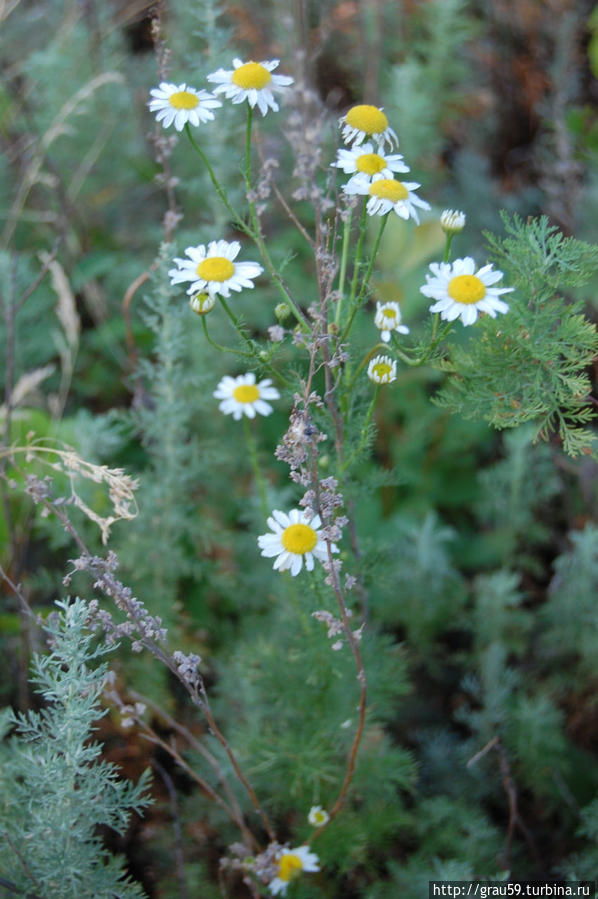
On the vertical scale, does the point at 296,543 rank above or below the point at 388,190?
below

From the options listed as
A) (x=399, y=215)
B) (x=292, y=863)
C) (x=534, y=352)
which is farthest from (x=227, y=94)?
(x=292, y=863)

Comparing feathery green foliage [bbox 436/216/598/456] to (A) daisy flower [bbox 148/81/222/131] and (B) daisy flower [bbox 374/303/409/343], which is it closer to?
(B) daisy flower [bbox 374/303/409/343]

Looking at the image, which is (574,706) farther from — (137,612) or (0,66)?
(0,66)

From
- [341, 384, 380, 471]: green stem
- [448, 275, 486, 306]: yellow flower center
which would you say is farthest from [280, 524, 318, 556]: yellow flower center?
[448, 275, 486, 306]: yellow flower center

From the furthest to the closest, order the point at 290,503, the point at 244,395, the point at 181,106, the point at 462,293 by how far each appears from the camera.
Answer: the point at 290,503 → the point at 244,395 → the point at 181,106 → the point at 462,293

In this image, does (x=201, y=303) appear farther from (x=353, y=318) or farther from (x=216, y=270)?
(x=353, y=318)

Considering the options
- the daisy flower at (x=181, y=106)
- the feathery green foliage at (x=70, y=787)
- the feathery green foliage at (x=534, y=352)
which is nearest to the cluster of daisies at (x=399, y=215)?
the feathery green foliage at (x=534, y=352)
